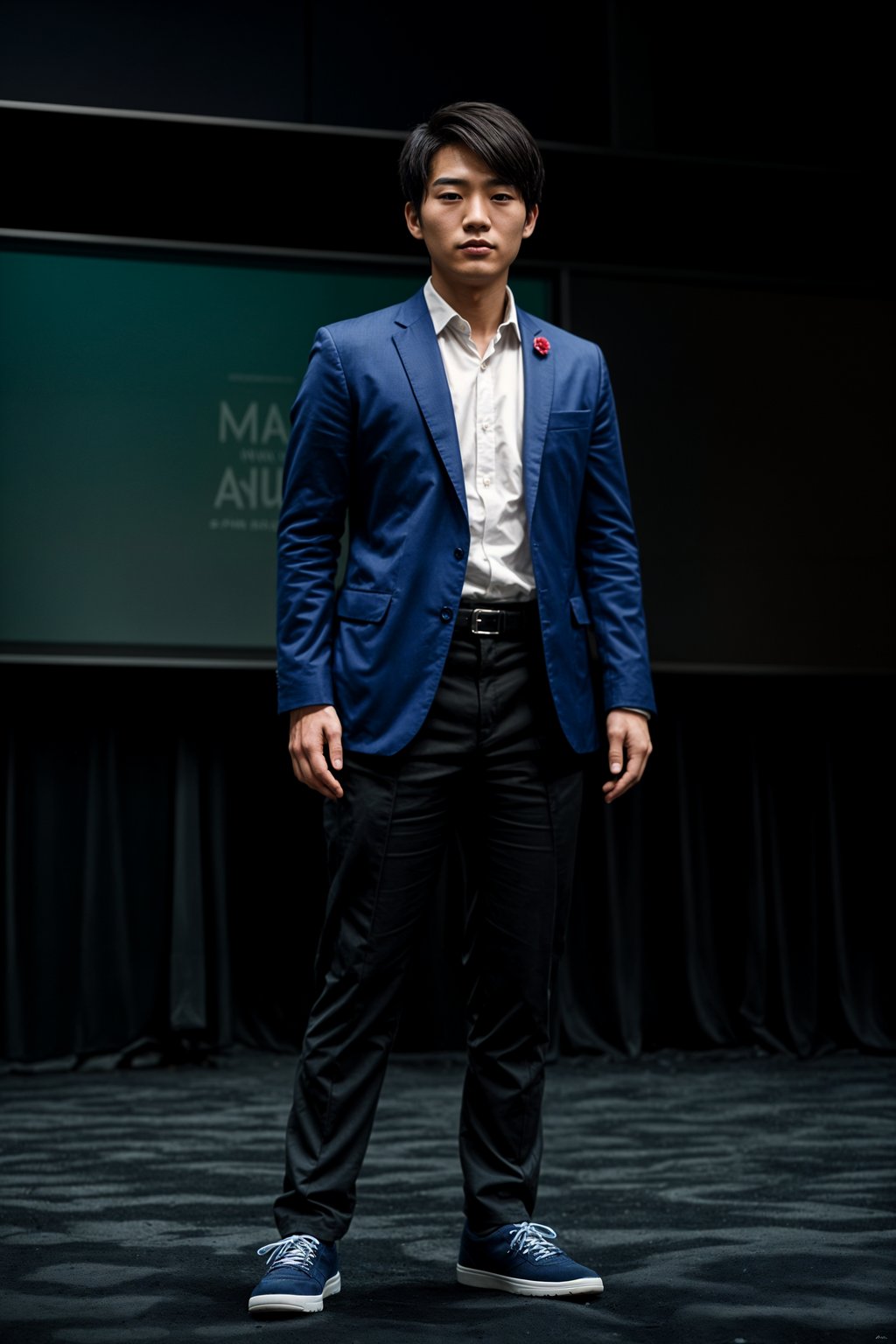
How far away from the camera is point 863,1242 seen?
1835mm

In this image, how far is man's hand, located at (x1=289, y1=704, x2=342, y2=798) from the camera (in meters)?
1.54

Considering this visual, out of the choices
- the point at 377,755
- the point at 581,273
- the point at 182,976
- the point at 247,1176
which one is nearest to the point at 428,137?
the point at 377,755

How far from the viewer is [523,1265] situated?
154 cm

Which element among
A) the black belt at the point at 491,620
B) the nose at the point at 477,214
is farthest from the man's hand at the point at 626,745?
the nose at the point at 477,214

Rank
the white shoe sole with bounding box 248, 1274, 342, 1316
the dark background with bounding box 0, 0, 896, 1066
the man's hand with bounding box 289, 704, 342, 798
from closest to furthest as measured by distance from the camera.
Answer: the white shoe sole with bounding box 248, 1274, 342, 1316
the man's hand with bounding box 289, 704, 342, 798
the dark background with bounding box 0, 0, 896, 1066

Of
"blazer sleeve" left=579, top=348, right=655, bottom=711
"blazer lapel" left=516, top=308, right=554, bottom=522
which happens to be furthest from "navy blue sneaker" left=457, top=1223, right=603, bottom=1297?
"blazer lapel" left=516, top=308, right=554, bottom=522

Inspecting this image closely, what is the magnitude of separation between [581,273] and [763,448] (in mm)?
646

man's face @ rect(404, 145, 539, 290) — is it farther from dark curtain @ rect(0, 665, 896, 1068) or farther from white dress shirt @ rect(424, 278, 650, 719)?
dark curtain @ rect(0, 665, 896, 1068)

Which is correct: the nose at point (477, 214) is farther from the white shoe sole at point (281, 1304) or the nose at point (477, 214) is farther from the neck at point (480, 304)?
the white shoe sole at point (281, 1304)

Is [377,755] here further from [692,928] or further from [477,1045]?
[692,928]

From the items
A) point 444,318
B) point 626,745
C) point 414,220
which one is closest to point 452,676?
point 626,745

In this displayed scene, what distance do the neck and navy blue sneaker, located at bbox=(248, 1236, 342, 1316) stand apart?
3.07 ft

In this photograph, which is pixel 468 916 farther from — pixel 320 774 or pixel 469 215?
pixel 469 215

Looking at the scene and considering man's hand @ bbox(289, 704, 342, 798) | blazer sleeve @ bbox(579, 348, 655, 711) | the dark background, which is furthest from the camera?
the dark background
